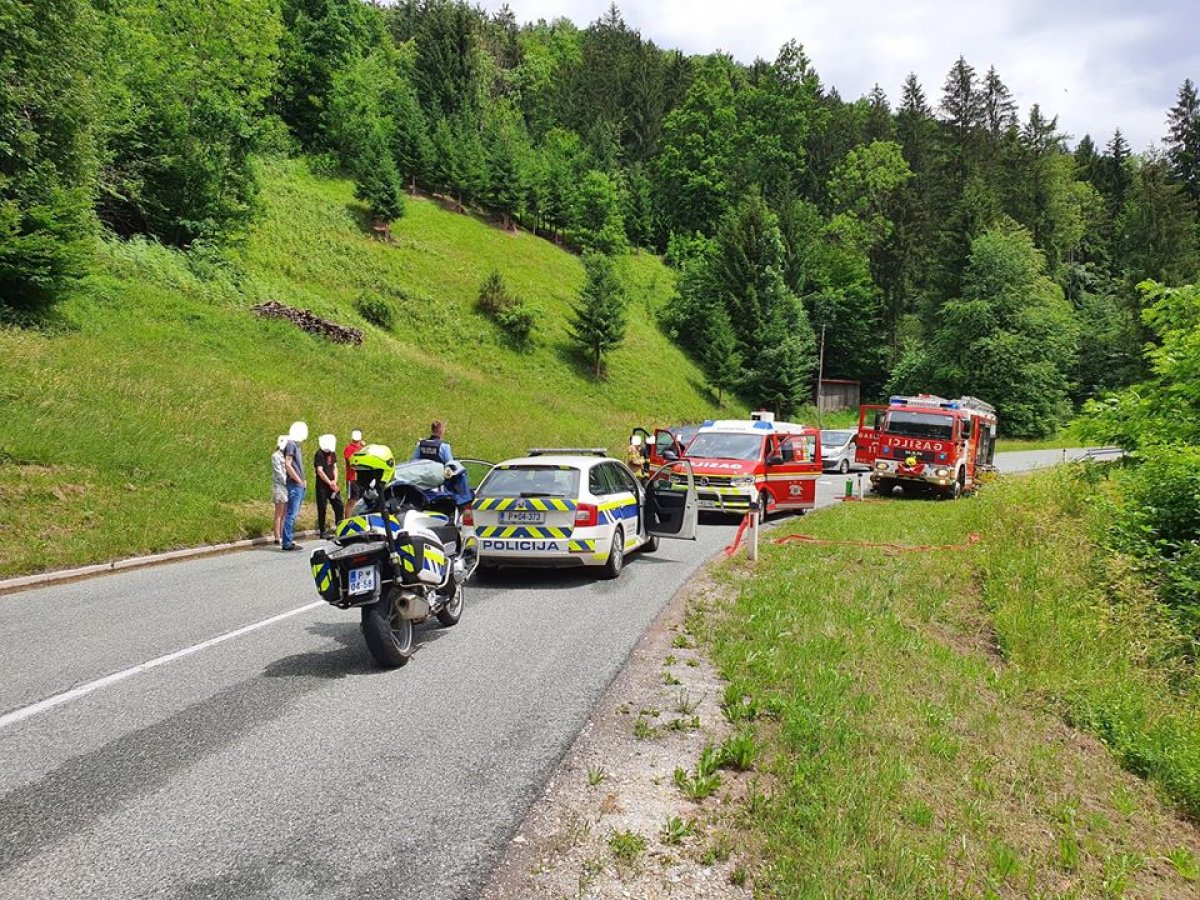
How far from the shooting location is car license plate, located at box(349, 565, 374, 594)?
6.18m

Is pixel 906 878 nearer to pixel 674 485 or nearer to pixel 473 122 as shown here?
pixel 674 485

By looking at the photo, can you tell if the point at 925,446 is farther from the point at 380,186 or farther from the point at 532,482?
the point at 380,186

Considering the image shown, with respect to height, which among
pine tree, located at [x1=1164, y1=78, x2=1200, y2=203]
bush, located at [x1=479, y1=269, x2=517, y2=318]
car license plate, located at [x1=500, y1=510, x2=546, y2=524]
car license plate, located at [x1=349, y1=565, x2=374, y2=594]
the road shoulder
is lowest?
Answer: the road shoulder

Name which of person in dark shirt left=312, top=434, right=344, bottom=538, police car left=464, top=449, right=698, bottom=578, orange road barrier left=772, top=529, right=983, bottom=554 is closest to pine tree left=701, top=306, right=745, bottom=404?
orange road barrier left=772, top=529, right=983, bottom=554

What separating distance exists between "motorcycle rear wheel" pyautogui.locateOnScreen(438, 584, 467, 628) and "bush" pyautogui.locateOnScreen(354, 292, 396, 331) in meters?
30.9

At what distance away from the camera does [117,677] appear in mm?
6031

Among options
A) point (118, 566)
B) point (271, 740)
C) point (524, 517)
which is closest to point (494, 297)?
point (118, 566)

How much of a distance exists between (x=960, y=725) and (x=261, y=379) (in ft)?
69.0

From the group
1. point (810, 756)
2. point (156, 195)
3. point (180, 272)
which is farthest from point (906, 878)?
point (156, 195)

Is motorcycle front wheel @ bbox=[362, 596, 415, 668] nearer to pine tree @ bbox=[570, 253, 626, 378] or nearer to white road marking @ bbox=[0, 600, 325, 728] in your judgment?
white road marking @ bbox=[0, 600, 325, 728]

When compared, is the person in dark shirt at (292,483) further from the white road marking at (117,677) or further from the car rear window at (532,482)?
the white road marking at (117,677)

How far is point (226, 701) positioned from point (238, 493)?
10.2 m

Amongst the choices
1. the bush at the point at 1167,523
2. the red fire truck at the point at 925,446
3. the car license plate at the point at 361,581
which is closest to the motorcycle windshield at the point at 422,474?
the car license plate at the point at 361,581

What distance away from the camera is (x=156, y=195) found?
2862 centimetres
